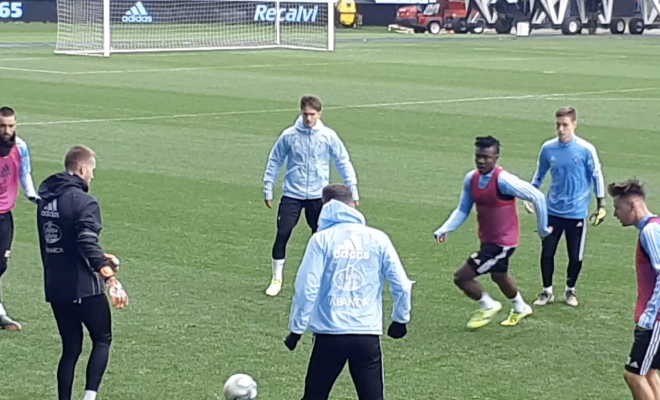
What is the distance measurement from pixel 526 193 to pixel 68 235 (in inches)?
160

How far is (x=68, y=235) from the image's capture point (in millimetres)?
8688

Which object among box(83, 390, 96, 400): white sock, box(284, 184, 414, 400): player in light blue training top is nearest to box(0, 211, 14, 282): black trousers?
box(83, 390, 96, 400): white sock

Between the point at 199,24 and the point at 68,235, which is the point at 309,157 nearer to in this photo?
the point at 68,235

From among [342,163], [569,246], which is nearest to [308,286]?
[342,163]

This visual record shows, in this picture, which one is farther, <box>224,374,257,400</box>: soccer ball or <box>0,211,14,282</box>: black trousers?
<box>0,211,14,282</box>: black trousers

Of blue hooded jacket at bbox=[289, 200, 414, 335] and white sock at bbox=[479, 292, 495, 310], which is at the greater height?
blue hooded jacket at bbox=[289, 200, 414, 335]

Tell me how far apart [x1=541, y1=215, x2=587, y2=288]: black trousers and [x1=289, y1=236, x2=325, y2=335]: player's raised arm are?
5.24 m

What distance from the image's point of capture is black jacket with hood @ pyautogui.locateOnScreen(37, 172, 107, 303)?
340 inches

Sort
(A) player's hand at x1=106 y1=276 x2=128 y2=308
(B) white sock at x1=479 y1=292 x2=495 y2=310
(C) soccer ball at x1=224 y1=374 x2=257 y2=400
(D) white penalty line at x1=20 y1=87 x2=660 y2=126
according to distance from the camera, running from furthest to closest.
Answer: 1. (D) white penalty line at x1=20 y1=87 x2=660 y2=126
2. (B) white sock at x1=479 y1=292 x2=495 y2=310
3. (A) player's hand at x1=106 y1=276 x2=128 y2=308
4. (C) soccer ball at x1=224 y1=374 x2=257 y2=400

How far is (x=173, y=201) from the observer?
57.9 feet

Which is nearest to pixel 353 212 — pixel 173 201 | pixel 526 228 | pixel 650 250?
pixel 650 250

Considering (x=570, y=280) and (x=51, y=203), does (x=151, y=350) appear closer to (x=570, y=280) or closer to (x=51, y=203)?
(x=51, y=203)

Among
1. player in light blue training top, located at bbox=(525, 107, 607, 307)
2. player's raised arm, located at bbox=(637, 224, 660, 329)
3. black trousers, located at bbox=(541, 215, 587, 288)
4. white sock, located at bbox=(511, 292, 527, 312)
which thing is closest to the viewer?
player's raised arm, located at bbox=(637, 224, 660, 329)

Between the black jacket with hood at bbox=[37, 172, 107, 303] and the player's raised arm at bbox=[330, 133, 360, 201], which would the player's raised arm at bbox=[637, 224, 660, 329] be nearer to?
the black jacket with hood at bbox=[37, 172, 107, 303]
